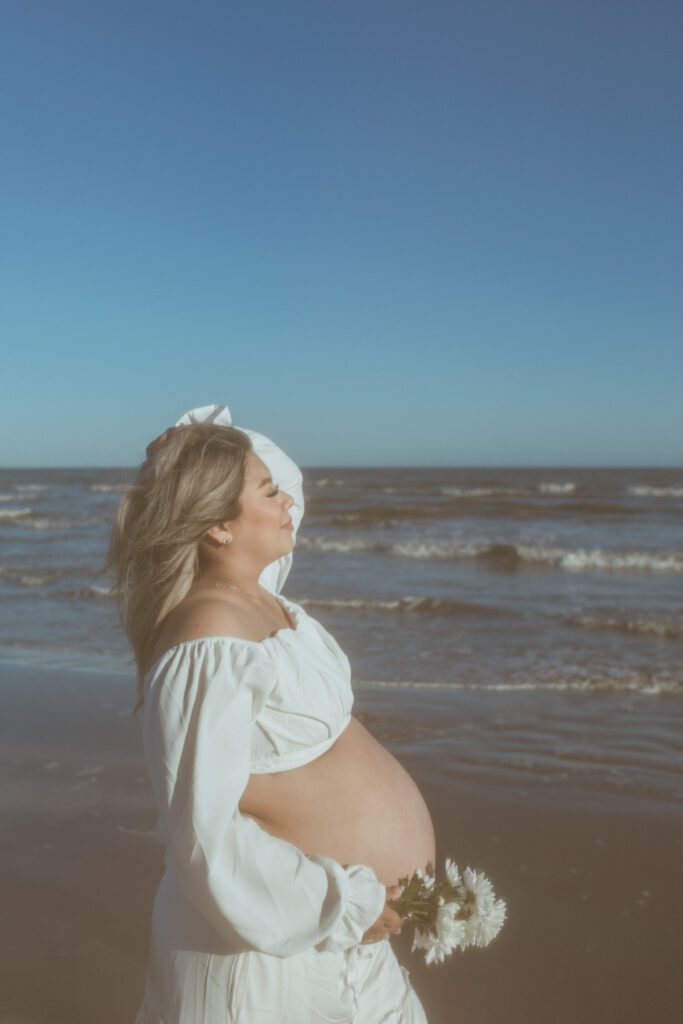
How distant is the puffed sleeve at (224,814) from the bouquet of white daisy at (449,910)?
24 centimetres

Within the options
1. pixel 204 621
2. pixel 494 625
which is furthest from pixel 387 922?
pixel 494 625

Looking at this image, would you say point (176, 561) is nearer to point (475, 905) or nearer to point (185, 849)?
point (185, 849)

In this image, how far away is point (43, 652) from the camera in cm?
931

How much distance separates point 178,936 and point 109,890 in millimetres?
2378

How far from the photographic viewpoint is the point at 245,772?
167 cm

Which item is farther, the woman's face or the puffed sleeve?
the woman's face

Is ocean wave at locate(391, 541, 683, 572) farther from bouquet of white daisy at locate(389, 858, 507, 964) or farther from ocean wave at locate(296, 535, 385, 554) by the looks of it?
A: bouquet of white daisy at locate(389, 858, 507, 964)

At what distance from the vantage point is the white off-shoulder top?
161 centimetres

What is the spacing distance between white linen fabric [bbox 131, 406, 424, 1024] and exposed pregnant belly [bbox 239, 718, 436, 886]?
0.07m

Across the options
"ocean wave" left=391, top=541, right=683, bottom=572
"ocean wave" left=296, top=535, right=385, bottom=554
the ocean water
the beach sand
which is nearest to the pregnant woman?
the beach sand

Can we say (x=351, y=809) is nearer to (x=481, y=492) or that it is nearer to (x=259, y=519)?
(x=259, y=519)

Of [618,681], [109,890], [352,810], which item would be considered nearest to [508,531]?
[618,681]

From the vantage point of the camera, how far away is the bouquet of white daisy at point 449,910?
192 cm

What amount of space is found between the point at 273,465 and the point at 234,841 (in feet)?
3.49
